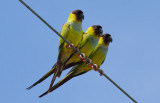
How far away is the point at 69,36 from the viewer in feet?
29.1

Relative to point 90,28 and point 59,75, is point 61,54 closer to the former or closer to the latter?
point 59,75

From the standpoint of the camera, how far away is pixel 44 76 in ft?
30.0

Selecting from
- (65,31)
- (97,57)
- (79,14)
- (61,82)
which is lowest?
(61,82)

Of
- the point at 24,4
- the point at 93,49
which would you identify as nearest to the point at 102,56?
the point at 93,49

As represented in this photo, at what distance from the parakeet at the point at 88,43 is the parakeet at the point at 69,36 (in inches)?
10.5

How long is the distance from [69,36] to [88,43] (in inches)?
31.7

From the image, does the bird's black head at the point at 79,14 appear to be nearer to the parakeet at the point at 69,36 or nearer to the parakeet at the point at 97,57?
the parakeet at the point at 69,36

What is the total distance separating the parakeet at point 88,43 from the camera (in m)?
9.47

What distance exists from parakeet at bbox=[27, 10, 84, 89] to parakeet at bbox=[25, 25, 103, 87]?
10.5 inches

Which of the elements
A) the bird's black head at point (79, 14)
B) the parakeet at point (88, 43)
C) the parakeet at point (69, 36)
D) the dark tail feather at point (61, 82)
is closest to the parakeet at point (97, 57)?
the dark tail feather at point (61, 82)

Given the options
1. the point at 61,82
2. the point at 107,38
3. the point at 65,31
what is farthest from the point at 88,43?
the point at 61,82

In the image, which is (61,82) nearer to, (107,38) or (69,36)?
(69,36)

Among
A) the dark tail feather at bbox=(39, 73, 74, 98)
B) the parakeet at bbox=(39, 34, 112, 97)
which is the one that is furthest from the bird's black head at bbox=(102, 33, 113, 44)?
the dark tail feather at bbox=(39, 73, 74, 98)

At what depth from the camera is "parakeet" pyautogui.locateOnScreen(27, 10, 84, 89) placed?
8875 mm
